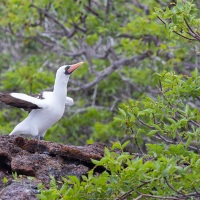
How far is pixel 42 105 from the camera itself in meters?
7.62

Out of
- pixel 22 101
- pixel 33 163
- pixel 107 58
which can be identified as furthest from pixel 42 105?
pixel 107 58

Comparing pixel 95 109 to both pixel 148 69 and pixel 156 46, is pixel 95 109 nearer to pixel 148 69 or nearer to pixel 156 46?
pixel 148 69

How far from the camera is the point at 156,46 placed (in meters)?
11.4

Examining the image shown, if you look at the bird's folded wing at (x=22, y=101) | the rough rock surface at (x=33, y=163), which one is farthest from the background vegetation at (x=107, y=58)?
the bird's folded wing at (x=22, y=101)

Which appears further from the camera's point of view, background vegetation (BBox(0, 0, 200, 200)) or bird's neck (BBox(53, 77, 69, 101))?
bird's neck (BBox(53, 77, 69, 101))

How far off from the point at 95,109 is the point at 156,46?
226 cm

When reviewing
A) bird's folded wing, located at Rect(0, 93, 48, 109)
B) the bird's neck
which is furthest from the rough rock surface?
the bird's neck

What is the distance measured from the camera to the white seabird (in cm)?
754

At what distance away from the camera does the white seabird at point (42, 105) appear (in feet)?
24.7

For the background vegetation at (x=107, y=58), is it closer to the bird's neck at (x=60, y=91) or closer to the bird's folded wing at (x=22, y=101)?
the bird's neck at (x=60, y=91)

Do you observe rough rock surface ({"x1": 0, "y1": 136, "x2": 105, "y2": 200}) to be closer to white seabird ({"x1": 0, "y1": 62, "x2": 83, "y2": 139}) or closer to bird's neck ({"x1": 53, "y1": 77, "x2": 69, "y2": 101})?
white seabird ({"x1": 0, "y1": 62, "x2": 83, "y2": 139})

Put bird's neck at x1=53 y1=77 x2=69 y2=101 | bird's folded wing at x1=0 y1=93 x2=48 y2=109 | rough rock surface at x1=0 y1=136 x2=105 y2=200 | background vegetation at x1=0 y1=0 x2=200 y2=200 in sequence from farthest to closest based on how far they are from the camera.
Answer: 1. bird's neck at x1=53 y1=77 x2=69 y2=101
2. bird's folded wing at x1=0 y1=93 x2=48 y2=109
3. background vegetation at x1=0 y1=0 x2=200 y2=200
4. rough rock surface at x1=0 y1=136 x2=105 y2=200

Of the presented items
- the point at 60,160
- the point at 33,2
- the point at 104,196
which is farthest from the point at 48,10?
the point at 104,196

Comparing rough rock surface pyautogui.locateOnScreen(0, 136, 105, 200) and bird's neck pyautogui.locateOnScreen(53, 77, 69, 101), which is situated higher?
bird's neck pyautogui.locateOnScreen(53, 77, 69, 101)
